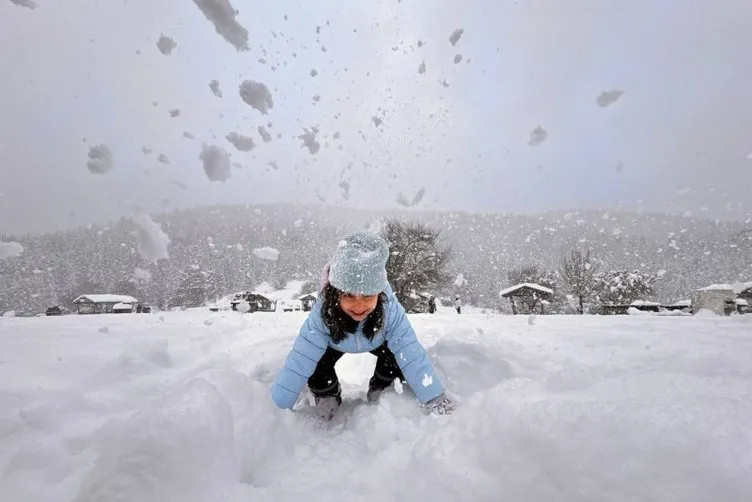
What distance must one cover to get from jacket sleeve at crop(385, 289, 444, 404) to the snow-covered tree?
118 ft

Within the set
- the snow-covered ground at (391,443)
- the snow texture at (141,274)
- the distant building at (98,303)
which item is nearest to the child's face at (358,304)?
the snow-covered ground at (391,443)

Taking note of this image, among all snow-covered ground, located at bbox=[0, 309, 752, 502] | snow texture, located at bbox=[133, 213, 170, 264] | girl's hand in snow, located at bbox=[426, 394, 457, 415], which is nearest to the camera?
snow-covered ground, located at bbox=[0, 309, 752, 502]

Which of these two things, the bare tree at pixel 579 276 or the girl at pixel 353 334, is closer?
the girl at pixel 353 334

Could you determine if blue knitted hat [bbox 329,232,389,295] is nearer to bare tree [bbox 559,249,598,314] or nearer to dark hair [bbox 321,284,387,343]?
dark hair [bbox 321,284,387,343]

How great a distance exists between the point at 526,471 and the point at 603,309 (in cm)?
2562

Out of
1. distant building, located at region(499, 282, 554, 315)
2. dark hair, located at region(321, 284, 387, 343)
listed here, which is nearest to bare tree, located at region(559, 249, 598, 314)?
distant building, located at region(499, 282, 554, 315)

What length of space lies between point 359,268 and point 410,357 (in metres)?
0.55

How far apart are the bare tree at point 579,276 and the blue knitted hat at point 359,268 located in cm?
3274

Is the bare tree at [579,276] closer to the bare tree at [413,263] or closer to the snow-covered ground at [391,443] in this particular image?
the bare tree at [413,263]

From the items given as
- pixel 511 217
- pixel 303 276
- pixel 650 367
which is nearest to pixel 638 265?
pixel 511 217

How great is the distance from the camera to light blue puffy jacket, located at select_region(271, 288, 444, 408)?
1.87 meters

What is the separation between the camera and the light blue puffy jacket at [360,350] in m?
1.87

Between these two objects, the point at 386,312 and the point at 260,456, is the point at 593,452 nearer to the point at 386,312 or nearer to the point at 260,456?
the point at 260,456

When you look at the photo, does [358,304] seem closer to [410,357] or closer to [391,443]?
[410,357]
